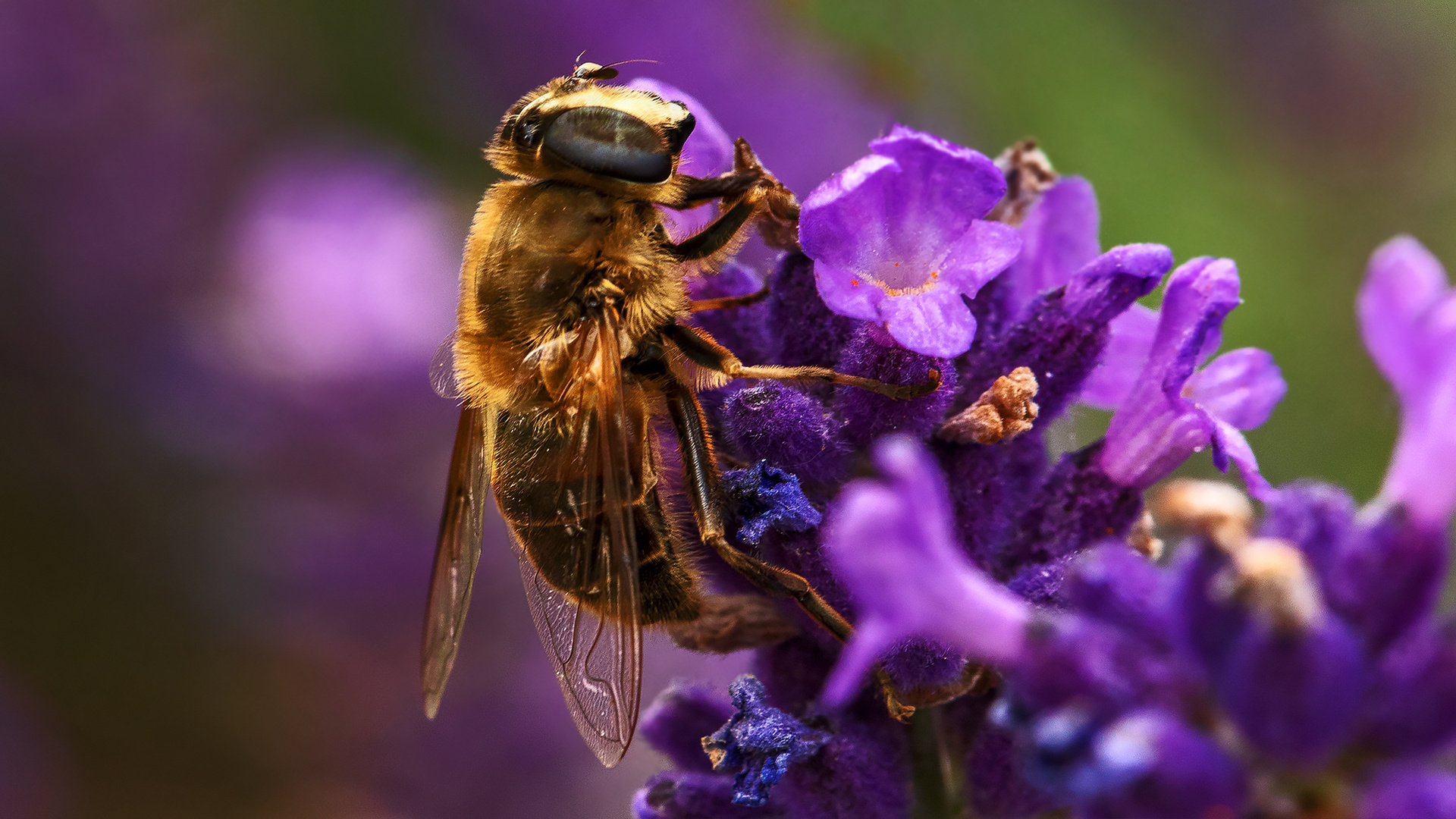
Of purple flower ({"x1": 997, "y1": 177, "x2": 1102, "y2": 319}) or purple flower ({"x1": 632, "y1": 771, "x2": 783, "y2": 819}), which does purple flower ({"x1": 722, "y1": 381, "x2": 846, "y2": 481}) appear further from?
purple flower ({"x1": 632, "y1": 771, "x2": 783, "y2": 819})

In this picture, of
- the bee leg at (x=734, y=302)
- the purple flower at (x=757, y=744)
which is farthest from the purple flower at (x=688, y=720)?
the bee leg at (x=734, y=302)

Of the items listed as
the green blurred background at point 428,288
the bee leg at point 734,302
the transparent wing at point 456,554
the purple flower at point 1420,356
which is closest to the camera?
the purple flower at point 1420,356

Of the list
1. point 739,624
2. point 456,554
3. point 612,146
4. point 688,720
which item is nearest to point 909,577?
point 739,624

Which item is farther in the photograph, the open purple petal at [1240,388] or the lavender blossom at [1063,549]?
the open purple petal at [1240,388]

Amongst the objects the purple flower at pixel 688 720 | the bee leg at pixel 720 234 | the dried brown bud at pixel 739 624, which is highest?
the bee leg at pixel 720 234

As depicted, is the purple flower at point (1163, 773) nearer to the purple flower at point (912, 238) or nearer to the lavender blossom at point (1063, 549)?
the lavender blossom at point (1063, 549)

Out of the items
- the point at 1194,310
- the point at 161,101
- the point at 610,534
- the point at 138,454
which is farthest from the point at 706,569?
the point at 161,101

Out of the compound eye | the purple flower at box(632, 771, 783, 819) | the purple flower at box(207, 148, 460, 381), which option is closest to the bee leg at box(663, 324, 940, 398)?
the compound eye

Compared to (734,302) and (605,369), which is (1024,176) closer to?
(734,302)

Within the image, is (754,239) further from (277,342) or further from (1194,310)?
(1194,310)
